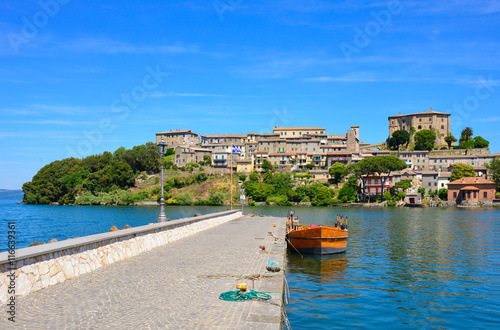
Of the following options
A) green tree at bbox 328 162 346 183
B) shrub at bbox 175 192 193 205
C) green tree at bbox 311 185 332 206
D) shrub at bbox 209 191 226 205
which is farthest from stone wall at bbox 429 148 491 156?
shrub at bbox 175 192 193 205

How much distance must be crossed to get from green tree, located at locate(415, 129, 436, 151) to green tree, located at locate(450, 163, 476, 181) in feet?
69.7

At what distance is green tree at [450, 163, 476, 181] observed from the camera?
110037 mm

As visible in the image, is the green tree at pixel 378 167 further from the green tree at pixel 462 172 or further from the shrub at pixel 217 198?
the shrub at pixel 217 198

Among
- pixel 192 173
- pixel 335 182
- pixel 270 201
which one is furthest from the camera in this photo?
pixel 192 173

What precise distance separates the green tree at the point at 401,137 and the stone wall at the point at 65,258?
135 metres

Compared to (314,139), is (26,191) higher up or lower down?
lower down

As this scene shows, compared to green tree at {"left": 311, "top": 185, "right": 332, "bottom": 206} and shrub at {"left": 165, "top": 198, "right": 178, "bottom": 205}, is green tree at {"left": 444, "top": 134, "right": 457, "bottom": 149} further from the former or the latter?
shrub at {"left": 165, "top": 198, "right": 178, "bottom": 205}

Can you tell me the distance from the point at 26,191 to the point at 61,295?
141118 mm

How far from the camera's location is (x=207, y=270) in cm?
1155

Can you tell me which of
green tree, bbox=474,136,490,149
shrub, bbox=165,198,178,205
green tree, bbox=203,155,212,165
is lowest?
shrub, bbox=165,198,178,205

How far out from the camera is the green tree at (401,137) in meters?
138

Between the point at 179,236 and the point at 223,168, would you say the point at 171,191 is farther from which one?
the point at 179,236

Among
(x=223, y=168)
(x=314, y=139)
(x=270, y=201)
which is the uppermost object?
(x=314, y=139)

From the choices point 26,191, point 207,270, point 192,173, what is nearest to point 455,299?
point 207,270
